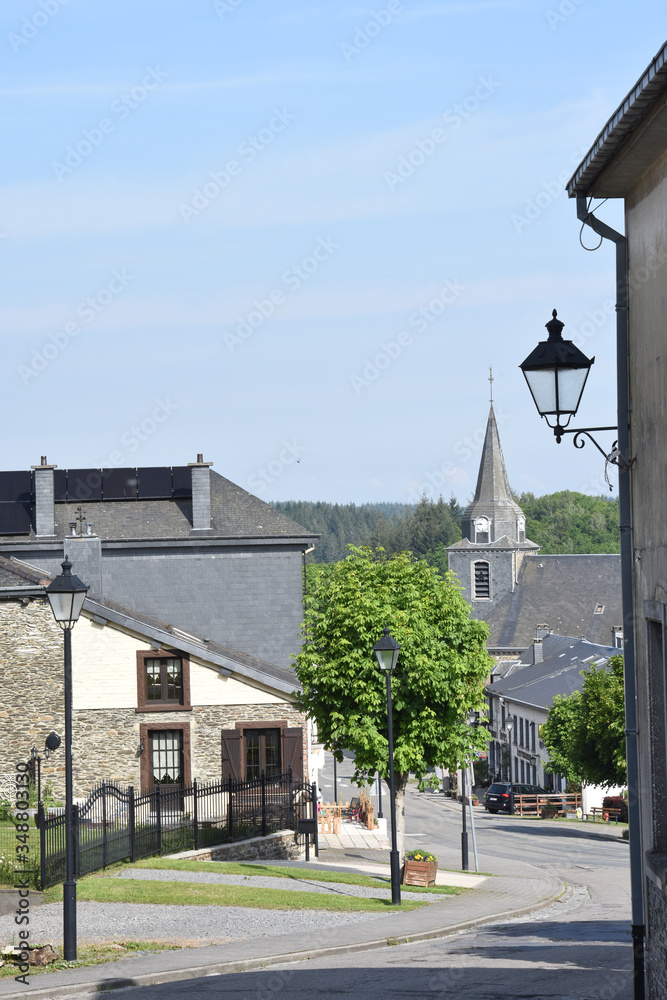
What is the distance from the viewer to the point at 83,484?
49500 millimetres

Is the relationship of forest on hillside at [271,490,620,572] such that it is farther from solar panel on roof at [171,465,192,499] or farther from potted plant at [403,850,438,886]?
potted plant at [403,850,438,886]

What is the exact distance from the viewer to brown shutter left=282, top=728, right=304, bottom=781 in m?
31.3

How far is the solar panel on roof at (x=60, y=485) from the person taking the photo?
49.0 m

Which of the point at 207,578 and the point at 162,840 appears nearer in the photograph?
the point at 162,840

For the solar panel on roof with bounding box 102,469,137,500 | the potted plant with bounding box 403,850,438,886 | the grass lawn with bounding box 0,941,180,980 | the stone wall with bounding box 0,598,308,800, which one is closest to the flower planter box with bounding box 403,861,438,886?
the potted plant with bounding box 403,850,438,886

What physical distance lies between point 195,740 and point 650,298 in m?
24.1

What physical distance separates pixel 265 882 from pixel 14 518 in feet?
93.2

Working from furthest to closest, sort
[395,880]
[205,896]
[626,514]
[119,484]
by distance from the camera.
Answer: [119,484], [395,880], [205,896], [626,514]

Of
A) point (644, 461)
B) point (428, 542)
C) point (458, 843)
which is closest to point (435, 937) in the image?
point (644, 461)

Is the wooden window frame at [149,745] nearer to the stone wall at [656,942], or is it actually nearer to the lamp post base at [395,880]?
the lamp post base at [395,880]

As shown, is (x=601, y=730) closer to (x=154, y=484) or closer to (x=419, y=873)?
(x=154, y=484)

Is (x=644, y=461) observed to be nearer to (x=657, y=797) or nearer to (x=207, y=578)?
(x=657, y=797)

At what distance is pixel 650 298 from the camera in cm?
956

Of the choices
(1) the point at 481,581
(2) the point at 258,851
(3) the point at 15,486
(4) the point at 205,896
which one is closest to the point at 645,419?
(4) the point at 205,896
